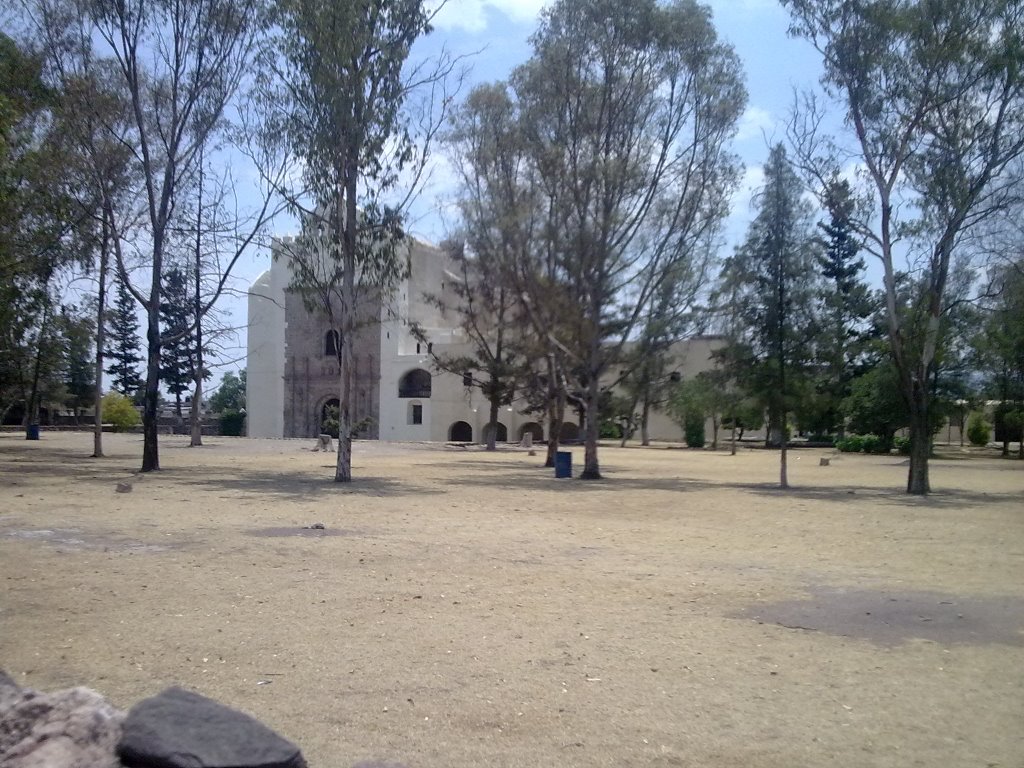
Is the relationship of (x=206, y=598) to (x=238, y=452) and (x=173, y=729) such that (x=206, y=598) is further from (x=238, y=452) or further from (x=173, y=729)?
(x=238, y=452)

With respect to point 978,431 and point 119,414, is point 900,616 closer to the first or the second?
point 978,431

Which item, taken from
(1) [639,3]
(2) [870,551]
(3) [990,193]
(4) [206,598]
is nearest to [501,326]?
(1) [639,3]

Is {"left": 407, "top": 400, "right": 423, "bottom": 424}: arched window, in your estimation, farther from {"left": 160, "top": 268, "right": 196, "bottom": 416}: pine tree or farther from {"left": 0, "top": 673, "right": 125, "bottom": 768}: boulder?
{"left": 0, "top": 673, "right": 125, "bottom": 768}: boulder

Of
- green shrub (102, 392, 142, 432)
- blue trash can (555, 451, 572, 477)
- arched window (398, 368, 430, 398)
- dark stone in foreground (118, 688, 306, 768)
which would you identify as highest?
arched window (398, 368, 430, 398)

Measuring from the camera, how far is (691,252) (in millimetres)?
29641

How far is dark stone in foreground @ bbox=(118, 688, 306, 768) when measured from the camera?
14.2 feet

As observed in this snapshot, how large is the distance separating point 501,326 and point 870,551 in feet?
109

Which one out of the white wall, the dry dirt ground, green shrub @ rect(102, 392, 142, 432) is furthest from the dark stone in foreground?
green shrub @ rect(102, 392, 142, 432)

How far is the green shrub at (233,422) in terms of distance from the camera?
255 feet

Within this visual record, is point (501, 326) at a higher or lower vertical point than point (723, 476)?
higher

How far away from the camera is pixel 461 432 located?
69.2 metres

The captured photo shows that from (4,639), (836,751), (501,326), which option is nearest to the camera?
(836,751)

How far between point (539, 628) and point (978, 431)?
69242 mm

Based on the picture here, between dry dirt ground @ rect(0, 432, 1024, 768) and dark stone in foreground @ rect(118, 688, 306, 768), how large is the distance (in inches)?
22.4
